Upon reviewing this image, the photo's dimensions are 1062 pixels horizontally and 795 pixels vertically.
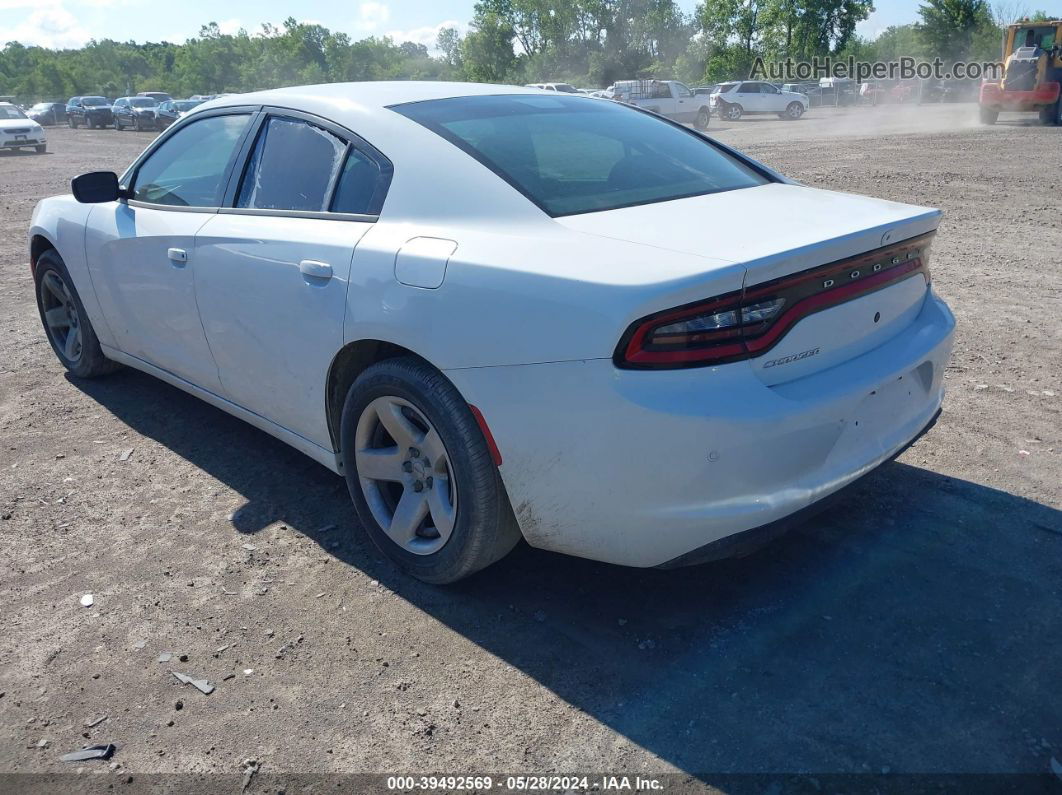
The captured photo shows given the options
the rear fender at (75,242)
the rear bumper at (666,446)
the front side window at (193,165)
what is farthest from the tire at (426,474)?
the rear fender at (75,242)

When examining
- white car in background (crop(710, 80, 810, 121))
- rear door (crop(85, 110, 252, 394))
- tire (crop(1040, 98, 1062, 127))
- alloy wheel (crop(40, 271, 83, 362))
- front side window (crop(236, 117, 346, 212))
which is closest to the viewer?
front side window (crop(236, 117, 346, 212))

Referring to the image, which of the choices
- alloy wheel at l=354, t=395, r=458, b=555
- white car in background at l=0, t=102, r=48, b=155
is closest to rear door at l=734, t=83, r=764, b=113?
white car in background at l=0, t=102, r=48, b=155

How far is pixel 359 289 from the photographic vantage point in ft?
9.75

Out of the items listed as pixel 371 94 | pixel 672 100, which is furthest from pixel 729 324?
pixel 672 100

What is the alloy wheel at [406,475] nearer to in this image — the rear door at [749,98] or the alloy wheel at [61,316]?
the alloy wheel at [61,316]

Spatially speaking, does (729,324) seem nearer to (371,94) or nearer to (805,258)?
(805,258)

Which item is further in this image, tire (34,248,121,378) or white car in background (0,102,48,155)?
white car in background (0,102,48,155)

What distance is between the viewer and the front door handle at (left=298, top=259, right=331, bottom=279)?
122 inches

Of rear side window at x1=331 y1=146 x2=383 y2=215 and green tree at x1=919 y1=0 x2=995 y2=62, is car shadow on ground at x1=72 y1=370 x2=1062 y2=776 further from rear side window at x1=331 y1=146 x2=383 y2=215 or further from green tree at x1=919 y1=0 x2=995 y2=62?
green tree at x1=919 y1=0 x2=995 y2=62

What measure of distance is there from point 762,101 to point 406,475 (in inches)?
1621

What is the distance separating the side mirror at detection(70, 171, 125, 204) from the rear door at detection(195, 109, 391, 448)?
1040 mm

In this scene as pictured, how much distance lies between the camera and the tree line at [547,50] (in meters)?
71.1

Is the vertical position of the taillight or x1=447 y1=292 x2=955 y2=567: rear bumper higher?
the taillight

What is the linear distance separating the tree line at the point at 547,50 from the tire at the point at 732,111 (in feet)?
81.6
